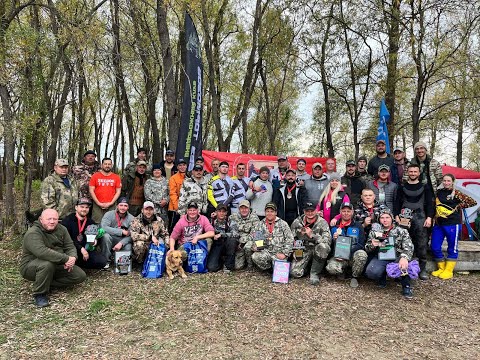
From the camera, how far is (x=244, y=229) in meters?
6.41

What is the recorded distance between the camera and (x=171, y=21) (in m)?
17.2

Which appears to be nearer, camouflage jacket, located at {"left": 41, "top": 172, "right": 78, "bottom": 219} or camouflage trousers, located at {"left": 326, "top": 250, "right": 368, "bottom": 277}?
camouflage trousers, located at {"left": 326, "top": 250, "right": 368, "bottom": 277}

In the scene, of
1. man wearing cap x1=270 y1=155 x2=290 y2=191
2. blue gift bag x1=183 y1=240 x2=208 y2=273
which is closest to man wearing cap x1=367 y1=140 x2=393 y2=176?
man wearing cap x1=270 y1=155 x2=290 y2=191

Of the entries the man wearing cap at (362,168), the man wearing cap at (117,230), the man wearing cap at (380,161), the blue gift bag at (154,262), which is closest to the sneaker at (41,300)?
the man wearing cap at (117,230)

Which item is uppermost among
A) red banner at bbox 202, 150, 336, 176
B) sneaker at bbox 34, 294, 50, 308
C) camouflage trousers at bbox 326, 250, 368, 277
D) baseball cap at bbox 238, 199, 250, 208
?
red banner at bbox 202, 150, 336, 176

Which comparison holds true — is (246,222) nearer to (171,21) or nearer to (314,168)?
(314,168)

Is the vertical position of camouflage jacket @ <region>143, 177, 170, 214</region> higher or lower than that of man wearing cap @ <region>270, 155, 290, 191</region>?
lower

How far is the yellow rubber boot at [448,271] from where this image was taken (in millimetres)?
5966

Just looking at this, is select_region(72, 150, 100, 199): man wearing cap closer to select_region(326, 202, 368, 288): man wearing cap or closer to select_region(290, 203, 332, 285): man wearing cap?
select_region(290, 203, 332, 285): man wearing cap

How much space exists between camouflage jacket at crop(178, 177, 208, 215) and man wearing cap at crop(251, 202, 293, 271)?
1181 millimetres

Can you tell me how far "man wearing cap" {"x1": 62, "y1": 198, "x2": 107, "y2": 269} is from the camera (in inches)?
217

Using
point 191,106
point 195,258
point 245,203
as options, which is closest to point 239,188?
point 245,203

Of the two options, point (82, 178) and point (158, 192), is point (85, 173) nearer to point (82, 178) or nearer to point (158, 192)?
point (82, 178)

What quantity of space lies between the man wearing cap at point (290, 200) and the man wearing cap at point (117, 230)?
8.52ft
